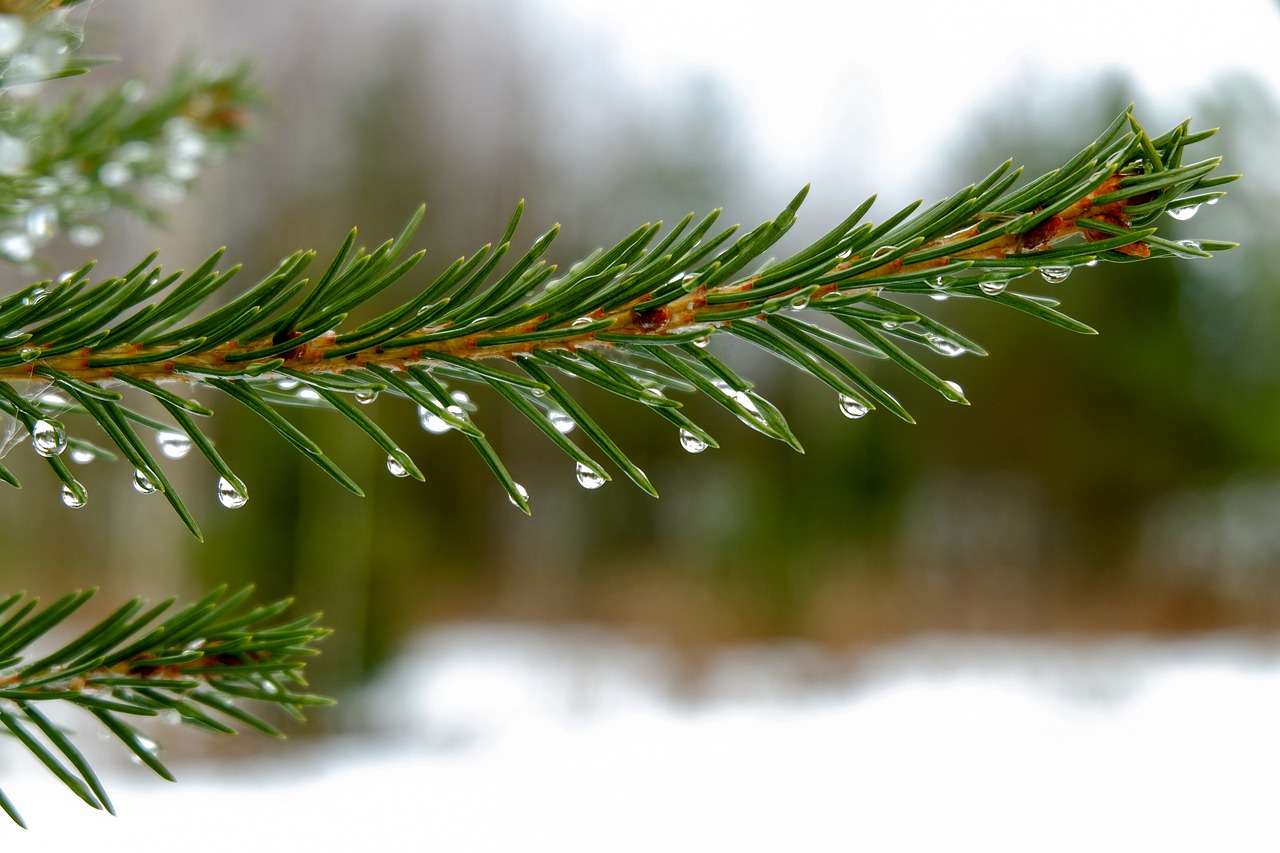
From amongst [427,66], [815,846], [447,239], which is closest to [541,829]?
[815,846]

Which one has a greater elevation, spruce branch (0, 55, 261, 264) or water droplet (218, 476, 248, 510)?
spruce branch (0, 55, 261, 264)

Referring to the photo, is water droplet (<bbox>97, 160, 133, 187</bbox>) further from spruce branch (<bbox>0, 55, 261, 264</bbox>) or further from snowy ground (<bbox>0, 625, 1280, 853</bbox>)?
snowy ground (<bbox>0, 625, 1280, 853</bbox>)

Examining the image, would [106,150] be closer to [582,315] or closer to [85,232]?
[85,232]

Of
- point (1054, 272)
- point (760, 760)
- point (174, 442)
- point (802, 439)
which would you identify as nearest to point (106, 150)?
point (174, 442)

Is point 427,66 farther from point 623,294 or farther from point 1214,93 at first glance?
point 623,294

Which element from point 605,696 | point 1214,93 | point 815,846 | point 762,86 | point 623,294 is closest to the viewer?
point 623,294

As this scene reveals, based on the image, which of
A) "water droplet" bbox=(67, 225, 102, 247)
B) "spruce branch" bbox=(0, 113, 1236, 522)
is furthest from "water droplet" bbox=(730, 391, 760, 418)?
"water droplet" bbox=(67, 225, 102, 247)
